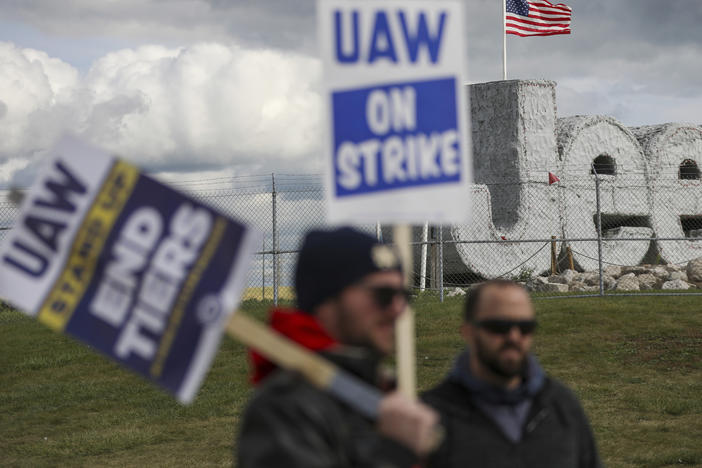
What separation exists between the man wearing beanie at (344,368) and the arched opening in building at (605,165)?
21319 millimetres

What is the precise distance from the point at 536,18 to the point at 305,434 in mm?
20009

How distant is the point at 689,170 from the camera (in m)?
25.6

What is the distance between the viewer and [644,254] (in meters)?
22.8

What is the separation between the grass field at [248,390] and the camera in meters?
8.91

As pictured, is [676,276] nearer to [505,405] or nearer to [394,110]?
[505,405]

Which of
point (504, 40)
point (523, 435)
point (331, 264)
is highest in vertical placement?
point (504, 40)

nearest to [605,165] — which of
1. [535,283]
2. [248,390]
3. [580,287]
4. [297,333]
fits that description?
[580,287]

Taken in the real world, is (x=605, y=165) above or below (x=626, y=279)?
above

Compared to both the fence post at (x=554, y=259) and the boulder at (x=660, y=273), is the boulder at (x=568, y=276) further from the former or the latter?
the boulder at (x=660, y=273)

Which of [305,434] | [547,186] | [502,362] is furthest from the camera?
[547,186]

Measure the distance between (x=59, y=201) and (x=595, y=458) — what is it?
2091mm

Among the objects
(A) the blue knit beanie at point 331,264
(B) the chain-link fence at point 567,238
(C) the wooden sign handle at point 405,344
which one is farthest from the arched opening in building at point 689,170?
(A) the blue knit beanie at point 331,264

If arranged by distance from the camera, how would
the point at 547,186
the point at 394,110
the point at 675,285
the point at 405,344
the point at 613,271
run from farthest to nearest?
the point at 613,271, the point at 547,186, the point at 675,285, the point at 394,110, the point at 405,344

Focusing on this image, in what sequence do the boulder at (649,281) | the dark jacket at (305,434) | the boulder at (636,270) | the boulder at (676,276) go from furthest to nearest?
1. the boulder at (636,270)
2. the boulder at (676,276)
3. the boulder at (649,281)
4. the dark jacket at (305,434)
